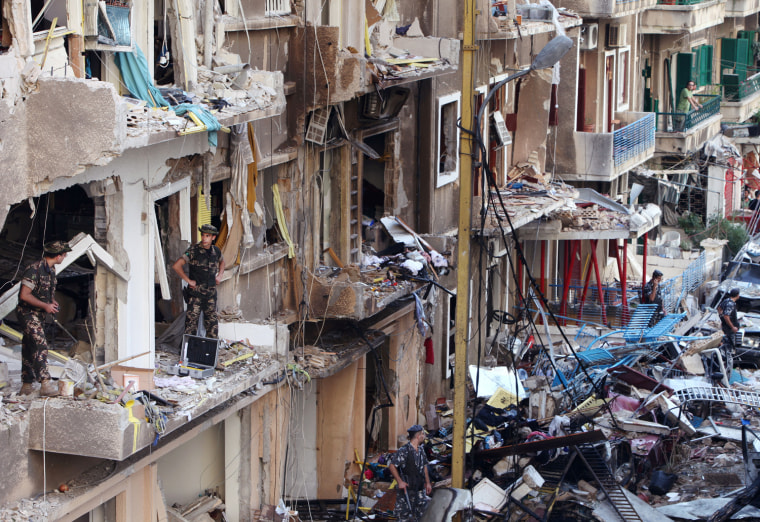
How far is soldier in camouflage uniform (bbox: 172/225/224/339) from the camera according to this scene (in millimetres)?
14113

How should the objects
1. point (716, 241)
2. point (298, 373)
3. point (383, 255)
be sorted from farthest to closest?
point (716, 241) → point (383, 255) → point (298, 373)

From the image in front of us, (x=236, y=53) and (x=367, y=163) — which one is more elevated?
(x=236, y=53)

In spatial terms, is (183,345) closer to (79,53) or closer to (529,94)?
(79,53)

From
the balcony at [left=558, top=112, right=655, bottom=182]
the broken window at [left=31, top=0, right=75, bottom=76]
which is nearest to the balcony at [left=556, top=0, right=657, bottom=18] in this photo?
the balcony at [left=558, top=112, right=655, bottom=182]

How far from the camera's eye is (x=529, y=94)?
28234 millimetres

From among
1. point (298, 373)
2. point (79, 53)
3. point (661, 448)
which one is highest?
point (79, 53)

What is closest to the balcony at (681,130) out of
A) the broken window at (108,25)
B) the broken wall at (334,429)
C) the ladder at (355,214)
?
the ladder at (355,214)

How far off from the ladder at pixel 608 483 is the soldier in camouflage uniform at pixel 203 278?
6086 mm

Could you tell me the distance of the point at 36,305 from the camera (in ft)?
37.2

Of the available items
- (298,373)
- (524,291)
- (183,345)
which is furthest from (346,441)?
(524,291)

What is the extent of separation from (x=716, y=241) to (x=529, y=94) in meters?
10.8

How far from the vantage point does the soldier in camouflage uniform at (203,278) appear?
14.1 m

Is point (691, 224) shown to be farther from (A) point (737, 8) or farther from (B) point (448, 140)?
(B) point (448, 140)

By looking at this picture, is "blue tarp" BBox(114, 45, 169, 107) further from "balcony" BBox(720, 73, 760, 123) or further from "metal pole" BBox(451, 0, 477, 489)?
"balcony" BBox(720, 73, 760, 123)
